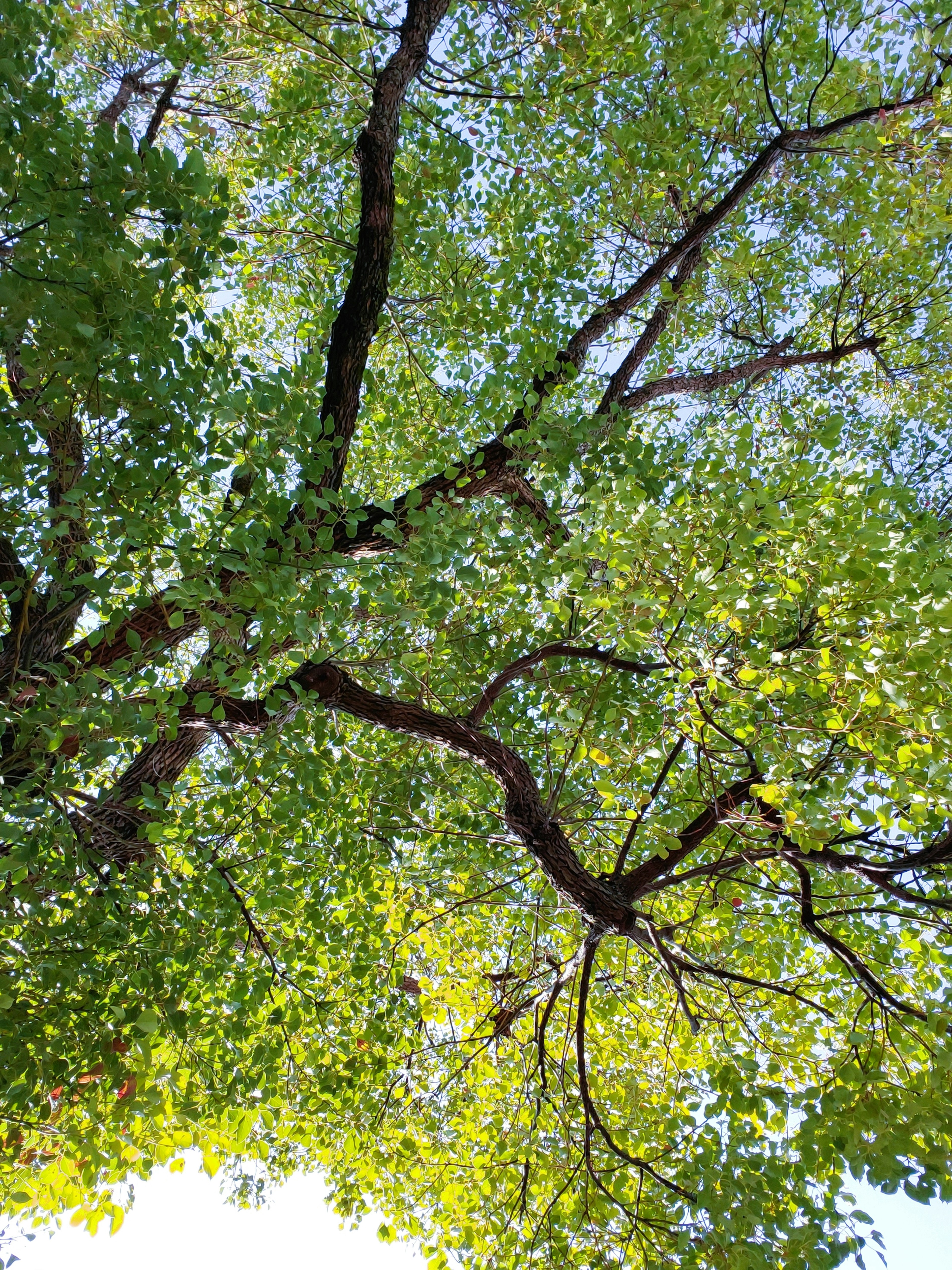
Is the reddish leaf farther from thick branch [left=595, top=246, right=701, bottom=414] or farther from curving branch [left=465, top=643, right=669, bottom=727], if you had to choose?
thick branch [left=595, top=246, right=701, bottom=414]

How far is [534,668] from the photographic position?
5.88 metres

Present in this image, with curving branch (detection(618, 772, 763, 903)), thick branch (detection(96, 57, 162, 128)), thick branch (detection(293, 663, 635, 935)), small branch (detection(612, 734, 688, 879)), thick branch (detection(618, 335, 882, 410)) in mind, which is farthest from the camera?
thick branch (detection(96, 57, 162, 128))

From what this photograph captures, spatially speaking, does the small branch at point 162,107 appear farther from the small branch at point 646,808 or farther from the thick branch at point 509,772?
the small branch at point 646,808

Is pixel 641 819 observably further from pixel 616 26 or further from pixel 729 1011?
pixel 616 26

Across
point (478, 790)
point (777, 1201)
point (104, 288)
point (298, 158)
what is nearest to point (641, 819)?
point (777, 1201)

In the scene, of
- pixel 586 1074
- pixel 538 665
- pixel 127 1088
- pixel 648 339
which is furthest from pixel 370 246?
pixel 586 1074

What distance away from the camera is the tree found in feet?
10.8

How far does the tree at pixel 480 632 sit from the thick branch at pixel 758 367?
0.17 feet

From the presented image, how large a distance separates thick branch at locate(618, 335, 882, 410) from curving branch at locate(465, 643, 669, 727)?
3167 millimetres

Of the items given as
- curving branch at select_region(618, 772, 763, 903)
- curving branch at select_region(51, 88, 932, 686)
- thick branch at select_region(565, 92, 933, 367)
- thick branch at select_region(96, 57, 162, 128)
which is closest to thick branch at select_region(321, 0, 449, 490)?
curving branch at select_region(51, 88, 932, 686)

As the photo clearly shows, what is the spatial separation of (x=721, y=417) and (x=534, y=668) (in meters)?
4.84

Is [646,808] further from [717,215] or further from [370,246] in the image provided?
[717,215]

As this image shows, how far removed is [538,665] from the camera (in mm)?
5645

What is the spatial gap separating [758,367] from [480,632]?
490 cm
